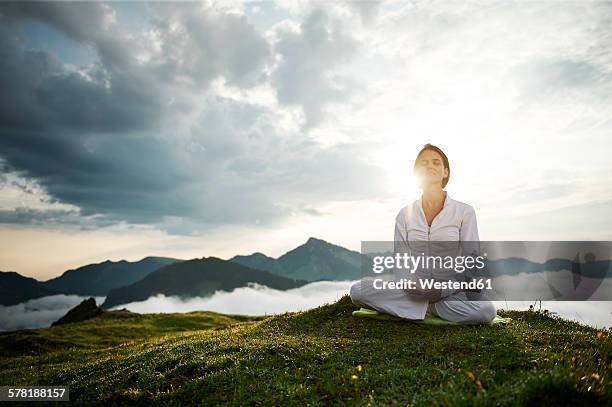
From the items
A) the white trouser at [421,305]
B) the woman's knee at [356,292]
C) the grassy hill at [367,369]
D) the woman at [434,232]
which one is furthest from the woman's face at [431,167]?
the grassy hill at [367,369]

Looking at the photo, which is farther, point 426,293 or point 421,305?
point 421,305

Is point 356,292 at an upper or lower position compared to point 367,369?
upper

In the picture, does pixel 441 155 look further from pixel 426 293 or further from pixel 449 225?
pixel 426 293

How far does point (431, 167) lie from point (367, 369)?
652cm

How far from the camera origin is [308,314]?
51.5ft

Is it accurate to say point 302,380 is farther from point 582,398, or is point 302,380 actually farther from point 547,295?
point 547,295

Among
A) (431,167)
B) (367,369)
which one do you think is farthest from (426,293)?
(367,369)

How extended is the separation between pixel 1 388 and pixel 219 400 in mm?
7629

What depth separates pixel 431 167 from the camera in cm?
1252

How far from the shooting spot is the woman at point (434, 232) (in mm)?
12047

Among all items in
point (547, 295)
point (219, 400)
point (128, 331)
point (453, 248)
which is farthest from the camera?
point (128, 331)

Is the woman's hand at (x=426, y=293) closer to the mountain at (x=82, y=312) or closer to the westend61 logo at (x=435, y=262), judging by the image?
the westend61 logo at (x=435, y=262)

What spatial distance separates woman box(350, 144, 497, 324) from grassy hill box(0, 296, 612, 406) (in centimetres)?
47

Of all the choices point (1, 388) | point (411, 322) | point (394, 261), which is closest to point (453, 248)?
point (394, 261)
